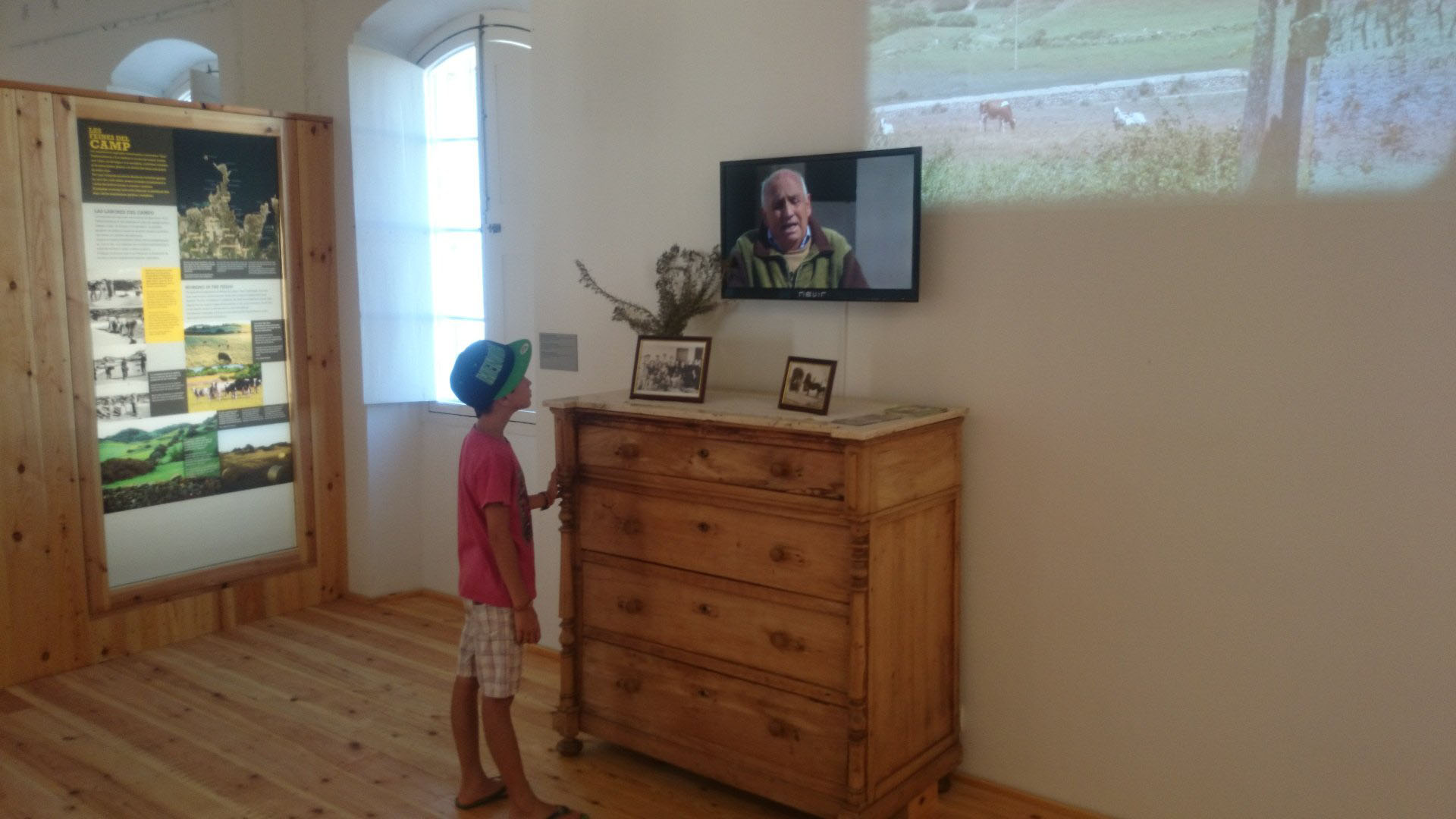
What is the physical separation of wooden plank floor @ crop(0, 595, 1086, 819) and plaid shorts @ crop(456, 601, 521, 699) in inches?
15.4

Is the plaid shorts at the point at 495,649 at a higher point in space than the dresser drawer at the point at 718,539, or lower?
lower

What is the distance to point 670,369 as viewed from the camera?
326cm

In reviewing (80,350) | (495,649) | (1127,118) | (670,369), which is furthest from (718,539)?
(80,350)

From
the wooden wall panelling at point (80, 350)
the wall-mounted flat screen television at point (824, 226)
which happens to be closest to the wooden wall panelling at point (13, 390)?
the wooden wall panelling at point (80, 350)

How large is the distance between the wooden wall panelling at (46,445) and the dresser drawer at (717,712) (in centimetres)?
218

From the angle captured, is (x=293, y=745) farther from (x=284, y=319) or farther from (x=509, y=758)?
(x=284, y=319)

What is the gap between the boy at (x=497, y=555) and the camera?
2.91 metres

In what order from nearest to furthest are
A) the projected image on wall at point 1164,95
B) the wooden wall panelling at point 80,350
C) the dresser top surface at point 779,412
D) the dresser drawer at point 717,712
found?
1. the projected image on wall at point 1164,95
2. the dresser top surface at point 779,412
3. the dresser drawer at point 717,712
4. the wooden wall panelling at point 80,350

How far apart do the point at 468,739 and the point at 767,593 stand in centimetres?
93

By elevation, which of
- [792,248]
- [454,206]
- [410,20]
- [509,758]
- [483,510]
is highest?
[410,20]

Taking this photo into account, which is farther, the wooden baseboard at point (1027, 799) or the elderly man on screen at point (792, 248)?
the elderly man on screen at point (792, 248)

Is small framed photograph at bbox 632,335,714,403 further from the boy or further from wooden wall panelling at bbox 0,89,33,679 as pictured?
wooden wall panelling at bbox 0,89,33,679

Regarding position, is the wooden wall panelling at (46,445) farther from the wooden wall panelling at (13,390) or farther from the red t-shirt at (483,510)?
the red t-shirt at (483,510)

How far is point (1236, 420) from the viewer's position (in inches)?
107
